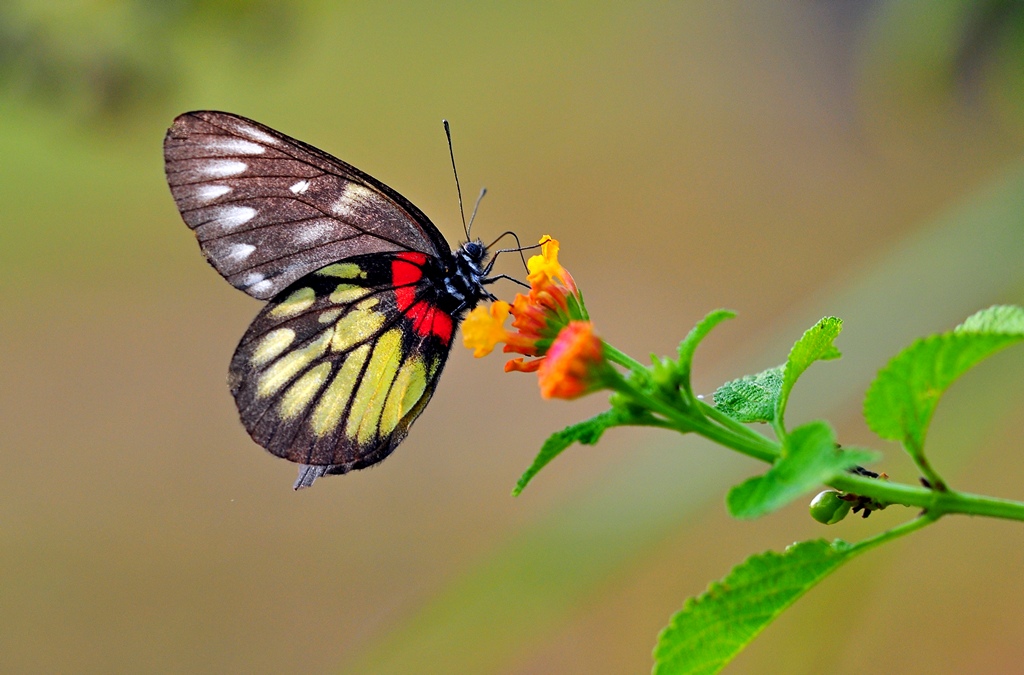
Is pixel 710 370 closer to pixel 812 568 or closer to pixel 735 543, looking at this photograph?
pixel 735 543

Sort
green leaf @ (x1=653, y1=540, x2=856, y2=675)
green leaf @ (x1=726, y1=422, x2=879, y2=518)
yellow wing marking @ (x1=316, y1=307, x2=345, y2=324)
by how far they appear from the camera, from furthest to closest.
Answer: yellow wing marking @ (x1=316, y1=307, x2=345, y2=324)
green leaf @ (x1=653, y1=540, x2=856, y2=675)
green leaf @ (x1=726, y1=422, x2=879, y2=518)

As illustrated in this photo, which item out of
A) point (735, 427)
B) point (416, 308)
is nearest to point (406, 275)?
point (416, 308)

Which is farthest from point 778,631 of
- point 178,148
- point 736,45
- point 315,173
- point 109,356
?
point 736,45

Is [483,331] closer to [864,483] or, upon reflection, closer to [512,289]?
[864,483]

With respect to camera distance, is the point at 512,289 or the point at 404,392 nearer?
the point at 404,392

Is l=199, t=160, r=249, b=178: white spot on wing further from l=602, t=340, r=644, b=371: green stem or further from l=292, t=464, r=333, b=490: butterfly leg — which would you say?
l=602, t=340, r=644, b=371: green stem

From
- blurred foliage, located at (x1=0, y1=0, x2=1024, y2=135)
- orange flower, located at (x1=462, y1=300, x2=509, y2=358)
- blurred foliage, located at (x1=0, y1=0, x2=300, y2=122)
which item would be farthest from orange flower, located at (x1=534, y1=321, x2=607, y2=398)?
blurred foliage, located at (x1=0, y1=0, x2=300, y2=122)
